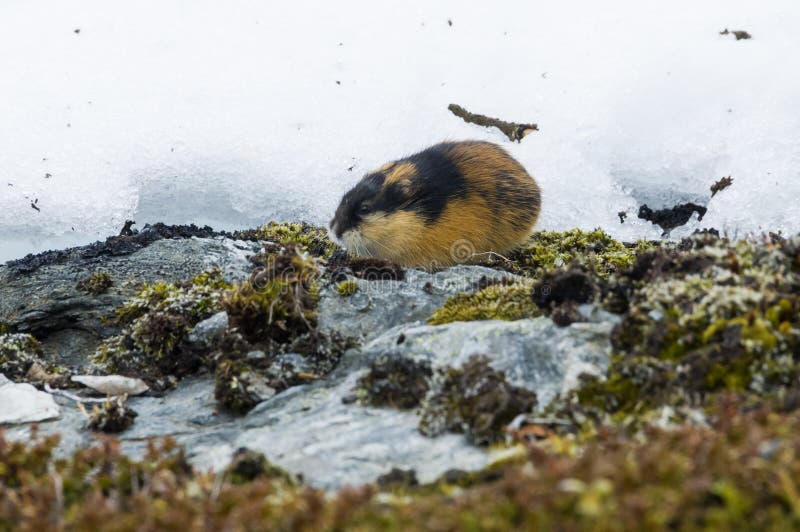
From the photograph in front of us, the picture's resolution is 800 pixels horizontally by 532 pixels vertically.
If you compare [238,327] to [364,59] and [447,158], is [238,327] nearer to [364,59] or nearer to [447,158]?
[447,158]

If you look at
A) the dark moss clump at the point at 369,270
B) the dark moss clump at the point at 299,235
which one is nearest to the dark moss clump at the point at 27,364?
the dark moss clump at the point at 369,270

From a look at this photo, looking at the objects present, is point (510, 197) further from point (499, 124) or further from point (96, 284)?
point (96, 284)

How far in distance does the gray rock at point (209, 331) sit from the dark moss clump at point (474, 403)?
8.11 feet

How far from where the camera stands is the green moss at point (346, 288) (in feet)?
23.4

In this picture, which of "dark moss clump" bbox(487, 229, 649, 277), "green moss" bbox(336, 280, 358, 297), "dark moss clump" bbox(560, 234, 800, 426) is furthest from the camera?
"dark moss clump" bbox(487, 229, 649, 277)

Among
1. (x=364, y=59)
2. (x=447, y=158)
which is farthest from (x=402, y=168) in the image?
(x=364, y=59)

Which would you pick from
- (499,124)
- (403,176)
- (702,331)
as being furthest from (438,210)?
(702,331)

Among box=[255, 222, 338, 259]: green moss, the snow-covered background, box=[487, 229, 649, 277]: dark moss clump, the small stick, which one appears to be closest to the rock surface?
box=[487, 229, 649, 277]: dark moss clump

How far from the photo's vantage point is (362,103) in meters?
14.1

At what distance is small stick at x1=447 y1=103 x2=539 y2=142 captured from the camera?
13289mm

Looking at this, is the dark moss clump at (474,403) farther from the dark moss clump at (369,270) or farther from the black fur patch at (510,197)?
the black fur patch at (510,197)

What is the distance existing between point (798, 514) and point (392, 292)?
4827 millimetres

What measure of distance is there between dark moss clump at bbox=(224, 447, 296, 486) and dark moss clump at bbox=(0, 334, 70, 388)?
316cm

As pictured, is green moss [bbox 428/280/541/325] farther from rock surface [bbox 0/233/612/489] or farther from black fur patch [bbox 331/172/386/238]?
black fur patch [bbox 331/172/386/238]
